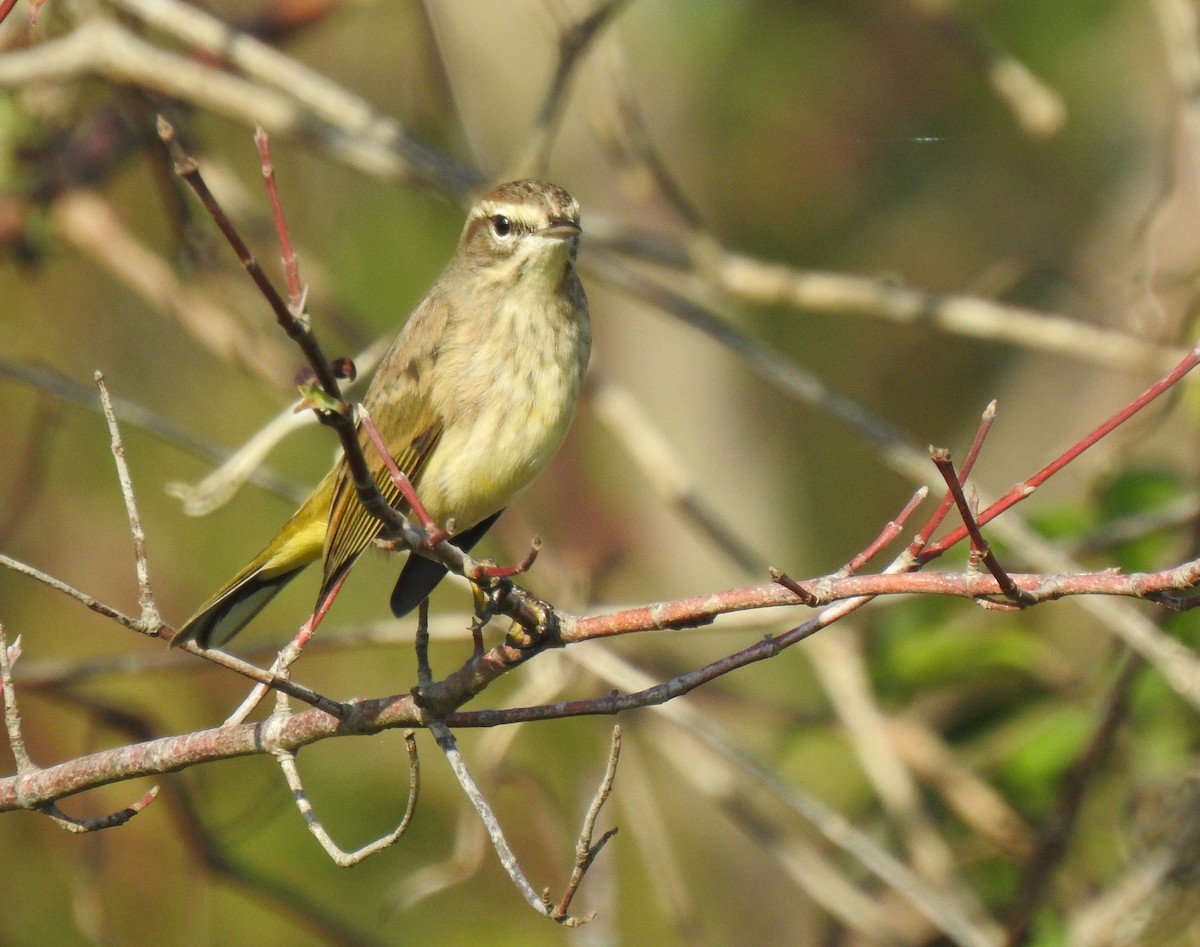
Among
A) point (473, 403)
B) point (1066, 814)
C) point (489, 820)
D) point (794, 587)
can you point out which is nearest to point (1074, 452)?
point (794, 587)

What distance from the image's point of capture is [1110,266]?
6.64m

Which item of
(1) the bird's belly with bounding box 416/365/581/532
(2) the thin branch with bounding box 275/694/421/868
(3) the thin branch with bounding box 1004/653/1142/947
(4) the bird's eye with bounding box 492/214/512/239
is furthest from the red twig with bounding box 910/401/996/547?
(3) the thin branch with bounding box 1004/653/1142/947

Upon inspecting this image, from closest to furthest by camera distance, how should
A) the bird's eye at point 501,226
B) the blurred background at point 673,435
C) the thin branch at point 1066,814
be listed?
the bird's eye at point 501,226
the thin branch at point 1066,814
the blurred background at point 673,435

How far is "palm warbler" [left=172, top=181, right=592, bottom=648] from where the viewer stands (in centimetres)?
331

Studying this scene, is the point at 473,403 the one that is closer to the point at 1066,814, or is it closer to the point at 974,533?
the point at 974,533

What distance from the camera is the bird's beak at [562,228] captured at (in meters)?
3.42

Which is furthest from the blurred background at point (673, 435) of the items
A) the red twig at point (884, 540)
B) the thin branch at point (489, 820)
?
the red twig at point (884, 540)

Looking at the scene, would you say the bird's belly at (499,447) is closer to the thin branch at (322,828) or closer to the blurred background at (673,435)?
the blurred background at (673,435)

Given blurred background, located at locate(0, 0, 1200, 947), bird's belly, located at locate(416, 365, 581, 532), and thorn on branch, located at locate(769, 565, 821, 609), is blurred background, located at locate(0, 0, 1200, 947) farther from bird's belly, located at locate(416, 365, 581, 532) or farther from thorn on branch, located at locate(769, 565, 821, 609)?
thorn on branch, located at locate(769, 565, 821, 609)

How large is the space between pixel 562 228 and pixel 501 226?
0.27 m

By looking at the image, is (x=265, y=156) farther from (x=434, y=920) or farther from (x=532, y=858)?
(x=434, y=920)

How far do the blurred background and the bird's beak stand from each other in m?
0.77

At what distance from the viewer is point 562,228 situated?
3.44 m

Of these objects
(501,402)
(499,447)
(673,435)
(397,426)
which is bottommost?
(499,447)
